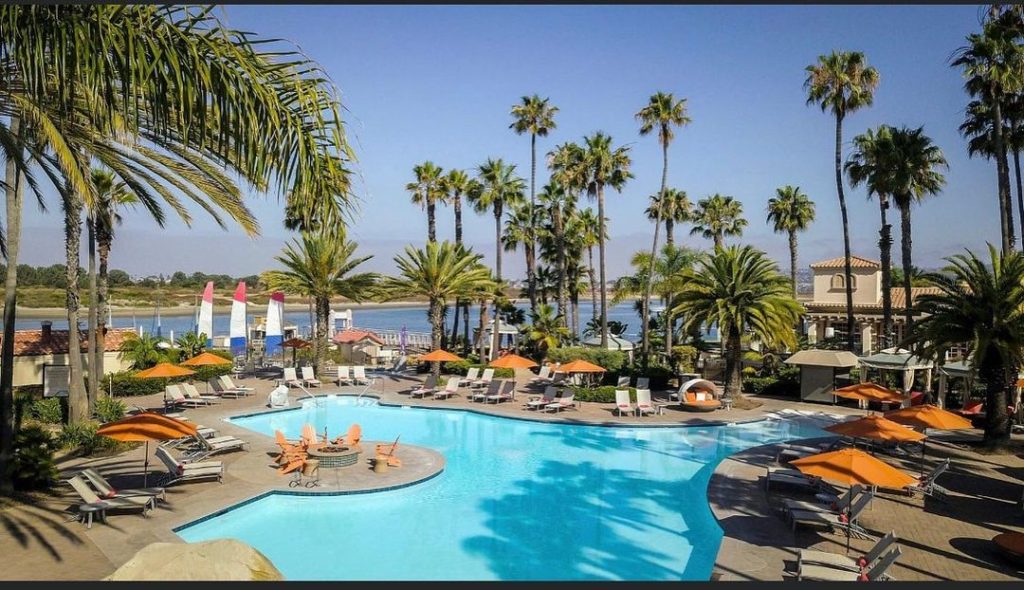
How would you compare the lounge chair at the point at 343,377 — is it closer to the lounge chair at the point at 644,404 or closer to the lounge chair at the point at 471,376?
the lounge chair at the point at 471,376

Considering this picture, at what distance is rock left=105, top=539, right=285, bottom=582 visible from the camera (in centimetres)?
539

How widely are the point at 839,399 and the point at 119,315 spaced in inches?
5391

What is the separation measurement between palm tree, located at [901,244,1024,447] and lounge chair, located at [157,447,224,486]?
1782 cm

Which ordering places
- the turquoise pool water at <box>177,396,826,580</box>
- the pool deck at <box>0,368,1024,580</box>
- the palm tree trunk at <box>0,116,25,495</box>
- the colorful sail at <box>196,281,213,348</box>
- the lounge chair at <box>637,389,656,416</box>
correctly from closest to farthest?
the pool deck at <box>0,368,1024,580</box>, the turquoise pool water at <box>177,396,826,580</box>, the palm tree trunk at <box>0,116,25,495</box>, the lounge chair at <box>637,389,656,416</box>, the colorful sail at <box>196,281,213,348</box>

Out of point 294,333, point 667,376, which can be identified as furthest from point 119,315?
point 667,376

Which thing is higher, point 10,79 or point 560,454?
point 10,79

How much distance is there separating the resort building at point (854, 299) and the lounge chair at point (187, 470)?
125 ft

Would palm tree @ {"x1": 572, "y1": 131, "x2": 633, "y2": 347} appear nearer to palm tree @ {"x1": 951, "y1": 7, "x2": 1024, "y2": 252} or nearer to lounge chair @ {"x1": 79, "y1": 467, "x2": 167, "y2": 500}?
palm tree @ {"x1": 951, "y1": 7, "x2": 1024, "y2": 252}

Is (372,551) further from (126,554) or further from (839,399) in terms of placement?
(839,399)

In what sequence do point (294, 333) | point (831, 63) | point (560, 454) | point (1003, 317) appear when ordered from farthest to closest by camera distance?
1. point (294, 333)
2. point (831, 63)
3. point (560, 454)
4. point (1003, 317)

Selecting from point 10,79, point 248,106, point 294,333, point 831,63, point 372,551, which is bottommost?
point 372,551

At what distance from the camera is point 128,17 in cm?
503

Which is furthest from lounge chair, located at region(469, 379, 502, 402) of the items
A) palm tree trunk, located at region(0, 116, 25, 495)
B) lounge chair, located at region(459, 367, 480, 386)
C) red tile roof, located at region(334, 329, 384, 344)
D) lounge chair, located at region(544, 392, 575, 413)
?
red tile roof, located at region(334, 329, 384, 344)

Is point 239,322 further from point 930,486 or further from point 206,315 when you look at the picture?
point 930,486
